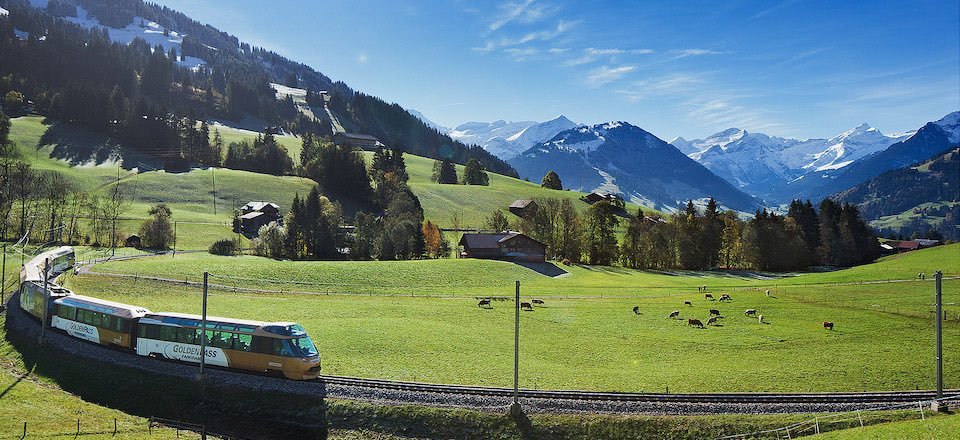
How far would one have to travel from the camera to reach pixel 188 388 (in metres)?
38.5

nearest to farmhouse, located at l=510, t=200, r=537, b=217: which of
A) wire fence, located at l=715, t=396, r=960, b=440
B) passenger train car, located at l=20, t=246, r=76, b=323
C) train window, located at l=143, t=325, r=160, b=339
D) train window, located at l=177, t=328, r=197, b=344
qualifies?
passenger train car, located at l=20, t=246, r=76, b=323

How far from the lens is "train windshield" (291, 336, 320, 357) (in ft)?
124

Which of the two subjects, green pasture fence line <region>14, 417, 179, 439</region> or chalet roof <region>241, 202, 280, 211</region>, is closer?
green pasture fence line <region>14, 417, 179, 439</region>

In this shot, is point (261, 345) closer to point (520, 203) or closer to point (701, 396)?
point (701, 396)

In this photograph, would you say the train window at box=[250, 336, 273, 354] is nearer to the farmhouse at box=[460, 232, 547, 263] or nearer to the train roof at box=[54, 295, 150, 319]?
the train roof at box=[54, 295, 150, 319]

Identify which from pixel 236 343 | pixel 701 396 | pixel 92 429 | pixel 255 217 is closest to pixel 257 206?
pixel 255 217

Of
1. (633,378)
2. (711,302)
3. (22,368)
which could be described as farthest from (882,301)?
(22,368)

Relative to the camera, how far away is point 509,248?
119 m

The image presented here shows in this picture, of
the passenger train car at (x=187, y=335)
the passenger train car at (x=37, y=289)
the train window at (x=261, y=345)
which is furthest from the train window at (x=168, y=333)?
the passenger train car at (x=37, y=289)

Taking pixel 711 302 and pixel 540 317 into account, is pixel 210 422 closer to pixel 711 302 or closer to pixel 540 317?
pixel 540 317

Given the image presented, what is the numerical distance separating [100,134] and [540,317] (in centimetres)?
17861

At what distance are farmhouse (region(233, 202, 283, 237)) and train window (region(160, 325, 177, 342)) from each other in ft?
288

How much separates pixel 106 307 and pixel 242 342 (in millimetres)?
13804

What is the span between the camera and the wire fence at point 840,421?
31734 mm
